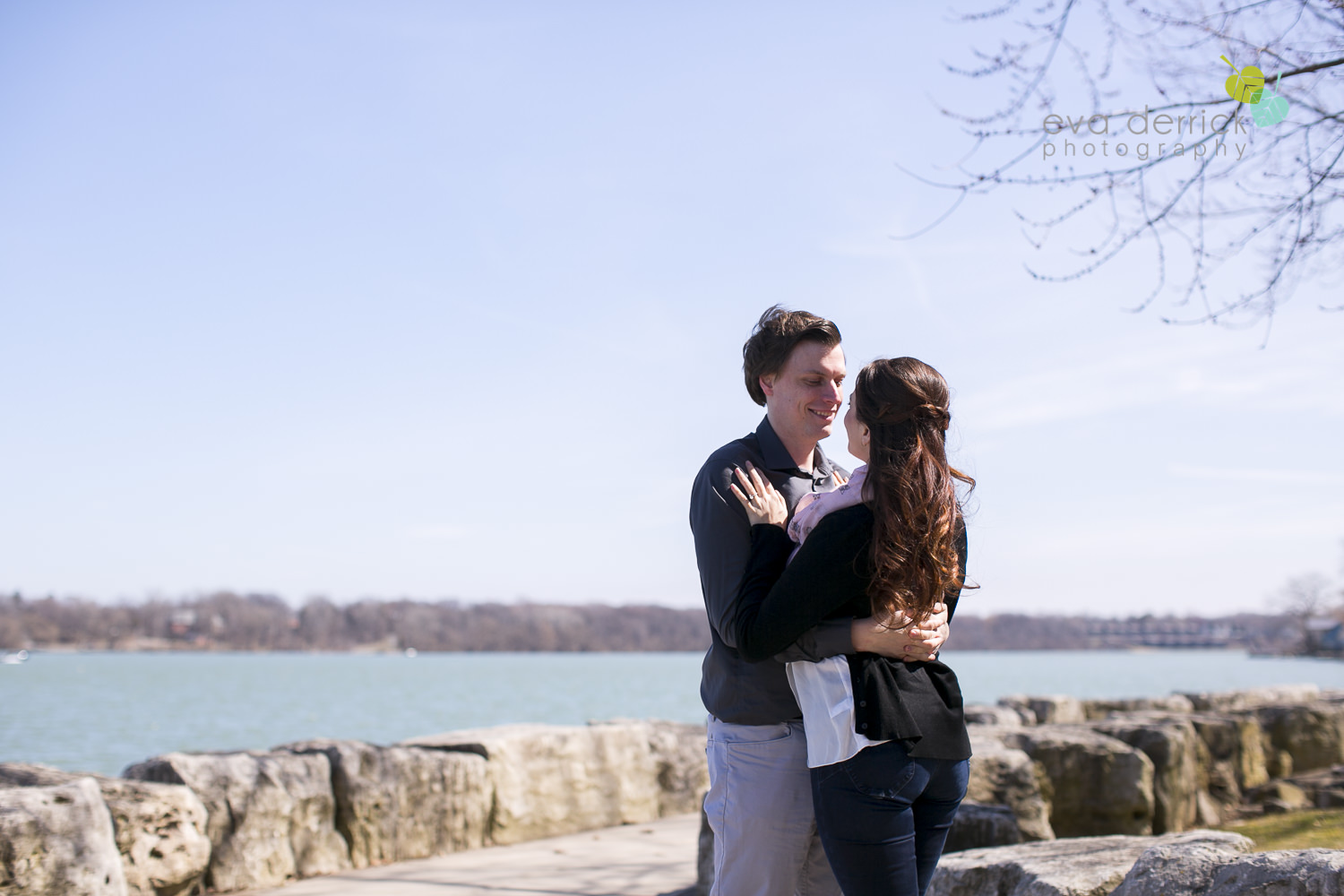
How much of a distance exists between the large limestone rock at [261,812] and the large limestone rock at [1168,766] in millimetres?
5296

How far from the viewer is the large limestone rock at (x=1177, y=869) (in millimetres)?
2883

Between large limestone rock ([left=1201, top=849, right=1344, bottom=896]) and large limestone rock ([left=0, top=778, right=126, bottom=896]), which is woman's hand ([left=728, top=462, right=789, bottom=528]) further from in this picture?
large limestone rock ([left=0, top=778, right=126, bottom=896])

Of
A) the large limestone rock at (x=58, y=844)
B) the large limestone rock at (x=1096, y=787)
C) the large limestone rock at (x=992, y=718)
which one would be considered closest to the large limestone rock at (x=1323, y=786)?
the large limestone rock at (x=1096, y=787)

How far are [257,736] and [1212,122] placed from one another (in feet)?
80.0

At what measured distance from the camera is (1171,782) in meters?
7.09

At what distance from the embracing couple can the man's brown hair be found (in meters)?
0.32

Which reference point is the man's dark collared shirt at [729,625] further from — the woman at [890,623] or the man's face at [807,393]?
the man's face at [807,393]

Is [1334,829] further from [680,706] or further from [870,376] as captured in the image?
[680,706]

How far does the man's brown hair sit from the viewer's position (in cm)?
280

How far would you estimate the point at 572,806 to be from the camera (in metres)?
7.42

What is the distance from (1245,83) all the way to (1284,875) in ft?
12.6

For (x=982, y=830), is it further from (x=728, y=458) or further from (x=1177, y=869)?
(x=728, y=458)

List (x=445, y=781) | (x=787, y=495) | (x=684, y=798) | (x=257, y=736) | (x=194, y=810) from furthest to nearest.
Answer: (x=257, y=736) → (x=684, y=798) → (x=445, y=781) → (x=194, y=810) → (x=787, y=495)

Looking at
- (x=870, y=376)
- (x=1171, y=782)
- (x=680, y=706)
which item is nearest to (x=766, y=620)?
(x=870, y=376)
